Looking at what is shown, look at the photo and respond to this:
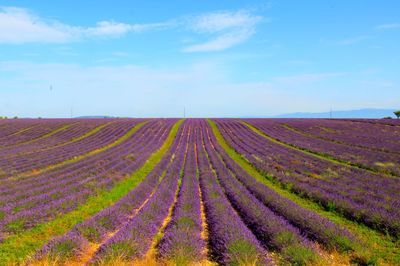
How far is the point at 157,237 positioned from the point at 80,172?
12853 mm

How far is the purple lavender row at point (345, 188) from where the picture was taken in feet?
33.0

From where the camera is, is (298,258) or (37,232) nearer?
(298,258)

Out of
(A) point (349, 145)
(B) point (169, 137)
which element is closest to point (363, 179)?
(A) point (349, 145)

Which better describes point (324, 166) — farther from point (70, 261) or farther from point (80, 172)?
point (70, 261)

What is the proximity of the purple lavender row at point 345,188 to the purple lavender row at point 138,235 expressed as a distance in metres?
6.15

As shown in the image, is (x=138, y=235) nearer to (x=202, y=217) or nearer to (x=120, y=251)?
(x=120, y=251)

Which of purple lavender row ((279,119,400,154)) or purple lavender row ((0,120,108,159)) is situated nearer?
purple lavender row ((0,120,108,159))

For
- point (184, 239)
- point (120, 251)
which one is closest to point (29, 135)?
point (120, 251)

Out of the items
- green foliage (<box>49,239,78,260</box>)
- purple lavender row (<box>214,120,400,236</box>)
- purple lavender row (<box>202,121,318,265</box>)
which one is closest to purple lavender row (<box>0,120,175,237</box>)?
green foliage (<box>49,239,78,260</box>)

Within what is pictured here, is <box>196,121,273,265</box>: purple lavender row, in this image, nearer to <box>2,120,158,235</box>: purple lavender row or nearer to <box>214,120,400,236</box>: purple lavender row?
<box>214,120,400,236</box>: purple lavender row

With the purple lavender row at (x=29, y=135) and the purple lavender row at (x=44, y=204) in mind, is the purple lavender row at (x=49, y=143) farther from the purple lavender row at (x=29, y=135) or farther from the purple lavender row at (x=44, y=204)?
the purple lavender row at (x=44, y=204)

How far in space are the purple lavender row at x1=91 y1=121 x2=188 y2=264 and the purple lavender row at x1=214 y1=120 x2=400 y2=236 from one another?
6.15m

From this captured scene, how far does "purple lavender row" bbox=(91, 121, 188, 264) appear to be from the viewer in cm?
692

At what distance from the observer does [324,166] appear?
72.3ft
